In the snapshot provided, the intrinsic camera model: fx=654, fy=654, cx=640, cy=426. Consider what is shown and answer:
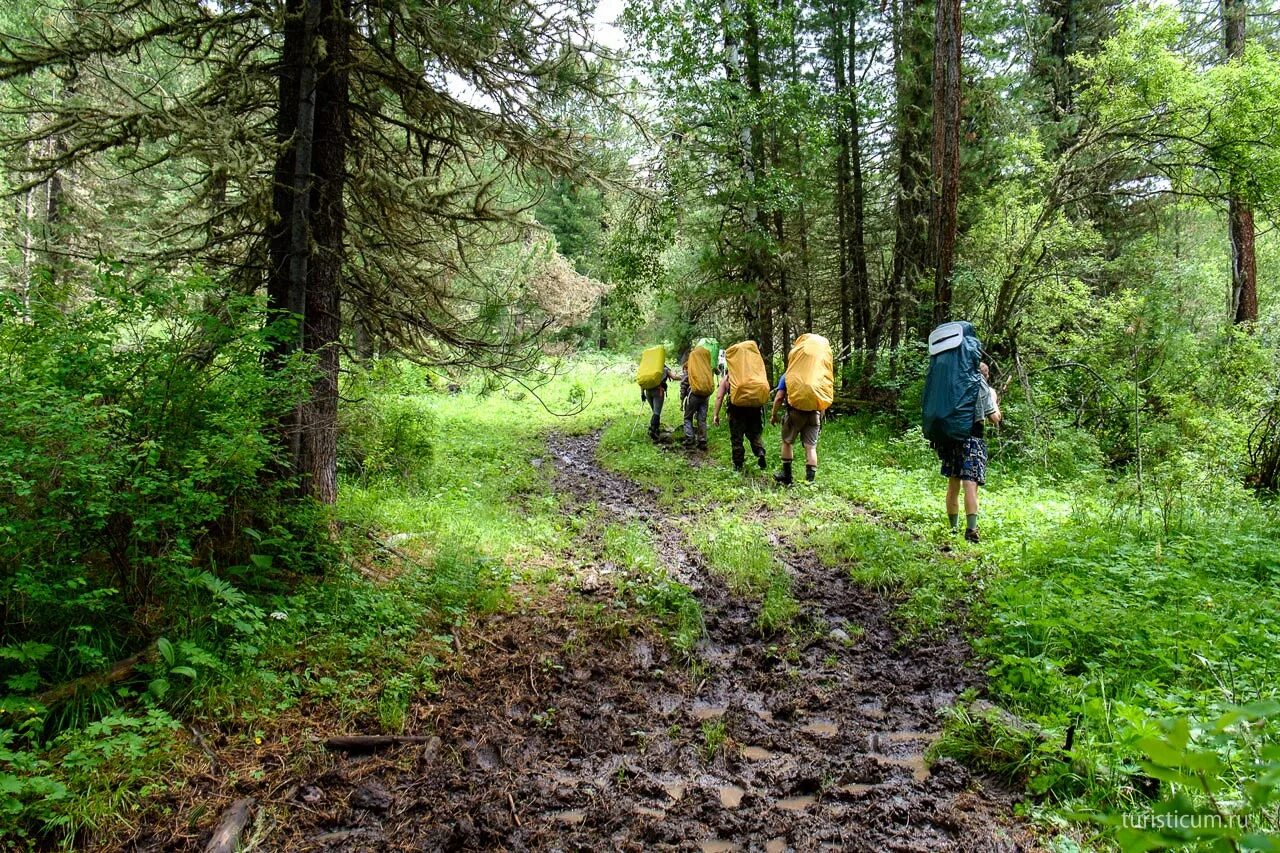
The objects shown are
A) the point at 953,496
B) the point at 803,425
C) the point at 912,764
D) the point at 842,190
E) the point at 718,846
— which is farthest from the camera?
the point at 842,190

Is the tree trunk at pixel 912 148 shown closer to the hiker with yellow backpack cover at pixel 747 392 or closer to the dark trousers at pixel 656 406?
the dark trousers at pixel 656 406

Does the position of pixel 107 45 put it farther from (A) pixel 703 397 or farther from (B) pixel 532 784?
(A) pixel 703 397

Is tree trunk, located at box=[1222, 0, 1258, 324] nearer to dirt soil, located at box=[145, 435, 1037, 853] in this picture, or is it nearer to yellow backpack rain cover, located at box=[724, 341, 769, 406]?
yellow backpack rain cover, located at box=[724, 341, 769, 406]

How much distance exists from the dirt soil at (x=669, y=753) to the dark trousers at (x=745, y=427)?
4912mm

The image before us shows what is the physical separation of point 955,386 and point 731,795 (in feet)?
16.0

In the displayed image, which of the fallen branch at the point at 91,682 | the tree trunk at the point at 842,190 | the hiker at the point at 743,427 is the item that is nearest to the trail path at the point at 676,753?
the fallen branch at the point at 91,682

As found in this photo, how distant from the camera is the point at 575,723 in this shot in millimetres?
4023

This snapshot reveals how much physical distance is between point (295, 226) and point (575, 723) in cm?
454

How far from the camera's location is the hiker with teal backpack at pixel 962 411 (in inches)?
258

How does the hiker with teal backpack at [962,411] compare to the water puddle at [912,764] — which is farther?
the hiker with teal backpack at [962,411]

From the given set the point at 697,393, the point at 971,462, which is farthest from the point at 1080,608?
the point at 697,393

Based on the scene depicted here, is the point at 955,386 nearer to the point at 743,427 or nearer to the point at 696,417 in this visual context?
the point at 743,427

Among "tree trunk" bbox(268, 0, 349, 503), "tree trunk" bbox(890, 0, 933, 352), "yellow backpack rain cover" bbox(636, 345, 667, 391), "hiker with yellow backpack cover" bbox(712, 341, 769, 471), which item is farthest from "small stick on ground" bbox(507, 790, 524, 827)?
"tree trunk" bbox(890, 0, 933, 352)

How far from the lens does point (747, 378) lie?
9.93 meters
